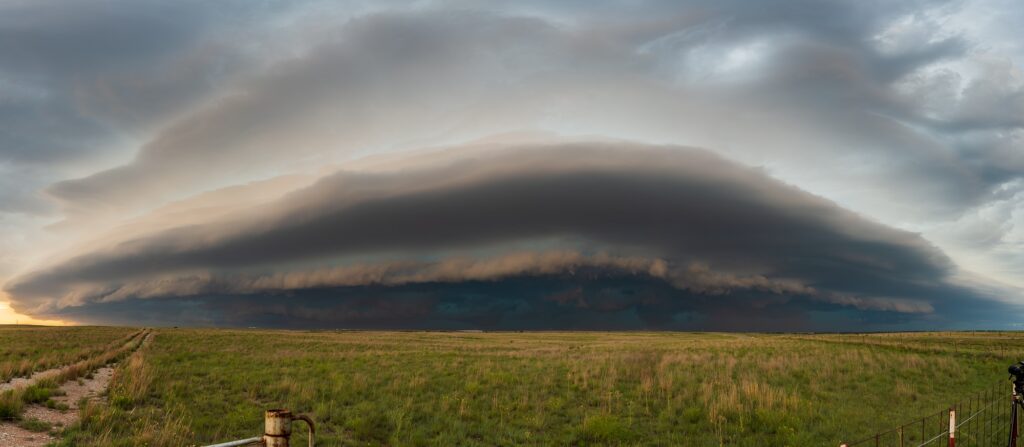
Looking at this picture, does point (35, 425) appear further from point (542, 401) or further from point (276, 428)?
point (276, 428)

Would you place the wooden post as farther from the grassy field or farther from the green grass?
the green grass

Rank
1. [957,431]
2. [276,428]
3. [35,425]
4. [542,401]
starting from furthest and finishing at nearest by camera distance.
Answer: [542,401], [957,431], [35,425], [276,428]

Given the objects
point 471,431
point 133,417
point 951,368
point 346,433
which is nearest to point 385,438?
point 346,433

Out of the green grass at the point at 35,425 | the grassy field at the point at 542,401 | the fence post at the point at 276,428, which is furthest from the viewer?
the grassy field at the point at 542,401

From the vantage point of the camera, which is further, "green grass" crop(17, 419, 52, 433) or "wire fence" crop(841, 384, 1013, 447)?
"wire fence" crop(841, 384, 1013, 447)

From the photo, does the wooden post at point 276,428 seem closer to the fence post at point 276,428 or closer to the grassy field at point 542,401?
the fence post at point 276,428

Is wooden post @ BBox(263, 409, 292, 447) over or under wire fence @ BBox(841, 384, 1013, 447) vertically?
over

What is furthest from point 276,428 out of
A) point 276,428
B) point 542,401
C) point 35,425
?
point 542,401

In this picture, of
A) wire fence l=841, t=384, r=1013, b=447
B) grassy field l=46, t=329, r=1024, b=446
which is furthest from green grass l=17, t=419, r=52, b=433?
wire fence l=841, t=384, r=1013, b=447

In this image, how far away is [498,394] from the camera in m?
21.3

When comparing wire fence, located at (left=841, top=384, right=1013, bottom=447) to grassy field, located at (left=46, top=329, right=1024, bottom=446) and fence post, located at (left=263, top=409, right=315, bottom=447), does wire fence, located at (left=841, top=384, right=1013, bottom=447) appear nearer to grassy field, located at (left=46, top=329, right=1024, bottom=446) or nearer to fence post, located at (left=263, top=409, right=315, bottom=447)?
grassy field, located at (left=46, top=329, right=1024, bottom=446)

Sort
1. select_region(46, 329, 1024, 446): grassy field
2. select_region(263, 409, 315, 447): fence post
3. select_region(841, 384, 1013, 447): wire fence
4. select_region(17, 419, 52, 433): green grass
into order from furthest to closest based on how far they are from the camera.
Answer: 1. select_region(46, 329, 1024, 446): grassy field
2. select_region(841, 384, 1013, 447): wire fence
3. select_region(17, 419, 52, 433): green grass
4. select_region(263, 409, 315, 447): fence post

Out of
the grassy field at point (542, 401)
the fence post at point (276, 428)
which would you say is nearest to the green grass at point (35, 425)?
the grassy field at point (542, 401)

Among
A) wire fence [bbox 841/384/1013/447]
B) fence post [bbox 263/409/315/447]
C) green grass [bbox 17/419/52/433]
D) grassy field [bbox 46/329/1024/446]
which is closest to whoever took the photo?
fence post [bbox 263/409/315/447]
